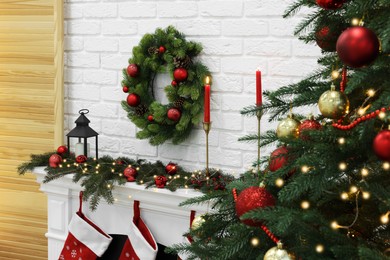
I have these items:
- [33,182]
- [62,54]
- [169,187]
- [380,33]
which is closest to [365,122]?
[380,33]

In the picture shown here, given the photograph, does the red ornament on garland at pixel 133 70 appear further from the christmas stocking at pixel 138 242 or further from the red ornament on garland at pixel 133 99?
the christmas stocking at pixel 138 242

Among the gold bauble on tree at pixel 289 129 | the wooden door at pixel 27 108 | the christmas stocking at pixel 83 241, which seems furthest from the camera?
the wooden door at pixel 27 108

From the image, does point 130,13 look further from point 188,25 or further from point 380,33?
point 380,33

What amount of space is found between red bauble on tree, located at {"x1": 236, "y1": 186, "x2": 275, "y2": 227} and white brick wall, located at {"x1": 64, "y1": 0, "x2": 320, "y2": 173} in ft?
3.42

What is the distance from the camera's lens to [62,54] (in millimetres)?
2986

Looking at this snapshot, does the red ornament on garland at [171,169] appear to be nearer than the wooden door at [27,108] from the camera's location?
Yes

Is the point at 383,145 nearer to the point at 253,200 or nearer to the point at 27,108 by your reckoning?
the point at 253,200

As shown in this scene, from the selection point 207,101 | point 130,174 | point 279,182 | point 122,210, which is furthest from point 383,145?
point 122,210

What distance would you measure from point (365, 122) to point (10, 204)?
2.40 metres

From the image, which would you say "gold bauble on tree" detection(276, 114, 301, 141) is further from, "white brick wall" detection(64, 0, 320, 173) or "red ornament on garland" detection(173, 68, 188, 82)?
"red ornament on garland" detection(173, 68, 188, 82)

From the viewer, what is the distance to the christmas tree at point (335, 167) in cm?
128

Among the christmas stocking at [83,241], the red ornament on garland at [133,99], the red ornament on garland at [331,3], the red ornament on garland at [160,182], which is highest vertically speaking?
the red ornament on garland at [331,3]

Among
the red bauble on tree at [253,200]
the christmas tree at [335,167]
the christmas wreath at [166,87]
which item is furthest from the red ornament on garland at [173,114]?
the red bauble on tree at [253,200]

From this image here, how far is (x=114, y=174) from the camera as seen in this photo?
2699 mm
